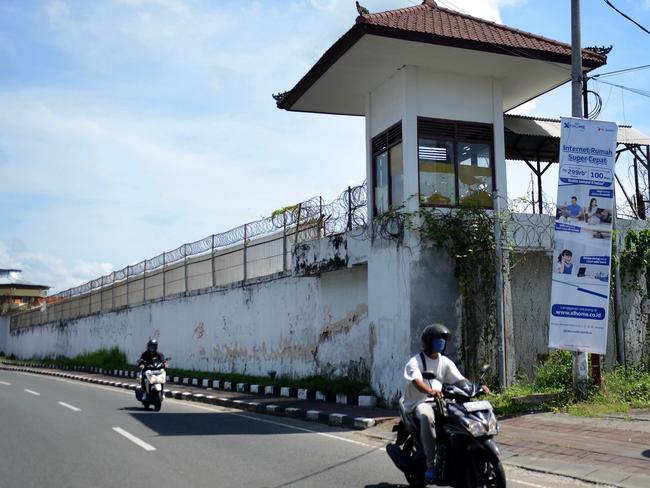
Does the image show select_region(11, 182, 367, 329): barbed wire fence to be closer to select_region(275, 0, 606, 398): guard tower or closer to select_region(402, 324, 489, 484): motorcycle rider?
select_region(275, 0, 606, 398): guard tower

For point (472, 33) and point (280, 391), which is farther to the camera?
point (280, 391)

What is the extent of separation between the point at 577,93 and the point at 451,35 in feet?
7.33

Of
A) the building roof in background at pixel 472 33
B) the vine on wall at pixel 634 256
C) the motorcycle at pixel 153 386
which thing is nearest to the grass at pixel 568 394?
the vine on wall at pixel 634 256

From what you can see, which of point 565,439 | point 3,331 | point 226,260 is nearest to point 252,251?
point 226,260

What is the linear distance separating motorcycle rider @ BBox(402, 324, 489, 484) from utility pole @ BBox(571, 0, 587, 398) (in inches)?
201

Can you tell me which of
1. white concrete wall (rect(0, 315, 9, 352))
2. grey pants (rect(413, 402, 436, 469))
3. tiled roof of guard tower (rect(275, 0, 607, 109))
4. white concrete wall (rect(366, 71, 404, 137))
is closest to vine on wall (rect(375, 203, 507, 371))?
white concrete wall (rect(366, 71, 404, 137))

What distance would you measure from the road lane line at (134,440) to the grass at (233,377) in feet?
14.8

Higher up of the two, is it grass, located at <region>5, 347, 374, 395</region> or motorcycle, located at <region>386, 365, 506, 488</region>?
motorcycle, located at <region>386, 365, 506, 488</region>

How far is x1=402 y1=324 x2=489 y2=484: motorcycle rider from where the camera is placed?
5871mm

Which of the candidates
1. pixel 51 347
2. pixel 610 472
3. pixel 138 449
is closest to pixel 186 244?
pixel 138 449

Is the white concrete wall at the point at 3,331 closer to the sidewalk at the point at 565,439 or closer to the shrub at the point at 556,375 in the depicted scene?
the sidewalk at the point at 565,439

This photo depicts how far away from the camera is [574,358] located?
426 inches

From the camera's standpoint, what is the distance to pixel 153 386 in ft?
45.4

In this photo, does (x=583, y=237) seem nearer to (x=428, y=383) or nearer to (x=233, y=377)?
(x=428, y=383)
